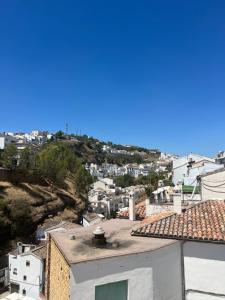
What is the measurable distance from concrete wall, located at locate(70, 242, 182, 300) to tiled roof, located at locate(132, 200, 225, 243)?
613 mm

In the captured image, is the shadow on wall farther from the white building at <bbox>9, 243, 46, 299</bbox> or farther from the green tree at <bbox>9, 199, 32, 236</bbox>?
the green tree at <bbox>9, 199, 32, 236</bbox>

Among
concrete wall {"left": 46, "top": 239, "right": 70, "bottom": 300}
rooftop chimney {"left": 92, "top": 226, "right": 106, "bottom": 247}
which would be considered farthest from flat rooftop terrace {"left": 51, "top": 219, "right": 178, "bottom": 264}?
concrete wall {"left": 46, "top": 239, "right": 70, "bottom": 300}

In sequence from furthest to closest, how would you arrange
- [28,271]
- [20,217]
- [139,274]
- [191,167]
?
[20,217] < [191,167] < [28,271] < [139,274]

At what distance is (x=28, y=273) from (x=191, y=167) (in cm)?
2325

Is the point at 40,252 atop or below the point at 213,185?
below

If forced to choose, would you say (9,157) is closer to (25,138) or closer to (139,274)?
(139,274)

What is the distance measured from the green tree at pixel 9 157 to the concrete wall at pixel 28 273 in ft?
89.4

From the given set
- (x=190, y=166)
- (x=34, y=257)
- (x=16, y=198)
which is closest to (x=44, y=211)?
(x=16, y=198)

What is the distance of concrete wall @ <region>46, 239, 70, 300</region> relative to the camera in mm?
9358

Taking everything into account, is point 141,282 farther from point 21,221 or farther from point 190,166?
point 21,221

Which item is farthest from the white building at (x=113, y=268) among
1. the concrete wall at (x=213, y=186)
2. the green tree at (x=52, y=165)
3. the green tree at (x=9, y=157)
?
the green tree at (x=52, y=165)

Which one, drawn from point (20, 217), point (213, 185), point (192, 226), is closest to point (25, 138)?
point (20, 217)

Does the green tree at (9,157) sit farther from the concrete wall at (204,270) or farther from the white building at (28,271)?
the concrete wall at (204,270)

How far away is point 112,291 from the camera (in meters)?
9.70
